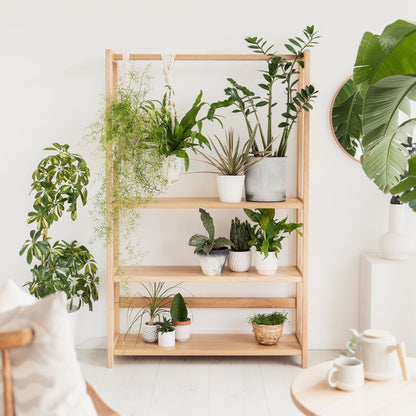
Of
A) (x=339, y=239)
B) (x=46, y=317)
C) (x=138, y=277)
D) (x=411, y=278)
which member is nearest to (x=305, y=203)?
(x=339, y=239)

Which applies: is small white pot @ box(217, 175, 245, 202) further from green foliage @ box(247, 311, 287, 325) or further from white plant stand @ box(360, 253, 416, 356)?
white plant stand @ box(360, 253, 416, 356)

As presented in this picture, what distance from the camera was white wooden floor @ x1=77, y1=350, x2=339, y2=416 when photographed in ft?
9.43

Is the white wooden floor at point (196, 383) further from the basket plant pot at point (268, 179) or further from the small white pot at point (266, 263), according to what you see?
the basket plant pot at point (268, 179)

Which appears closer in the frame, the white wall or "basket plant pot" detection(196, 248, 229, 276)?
"basket plant pot" detection(196, 248, 229, 276)

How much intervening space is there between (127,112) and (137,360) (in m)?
1.44

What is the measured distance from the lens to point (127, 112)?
3.27m

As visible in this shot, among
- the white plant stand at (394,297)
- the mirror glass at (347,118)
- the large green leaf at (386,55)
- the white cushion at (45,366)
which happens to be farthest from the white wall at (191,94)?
the white cushion at (45,366)

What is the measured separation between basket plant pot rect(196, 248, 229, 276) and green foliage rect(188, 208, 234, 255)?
35 millimetres

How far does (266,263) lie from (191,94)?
1112mm

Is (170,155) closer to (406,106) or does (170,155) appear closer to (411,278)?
(406,106)

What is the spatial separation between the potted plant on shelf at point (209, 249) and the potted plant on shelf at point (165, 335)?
1.30ft

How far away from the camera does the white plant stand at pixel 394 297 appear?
3434 mm

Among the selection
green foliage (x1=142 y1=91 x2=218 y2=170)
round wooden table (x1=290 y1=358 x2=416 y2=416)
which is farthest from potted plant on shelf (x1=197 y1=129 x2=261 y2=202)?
round wooden table (x1=290 y1=358 x2=416 y2=416)

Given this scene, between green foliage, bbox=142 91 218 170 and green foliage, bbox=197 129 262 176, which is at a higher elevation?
green foliage, bbox=142 91 218 170
